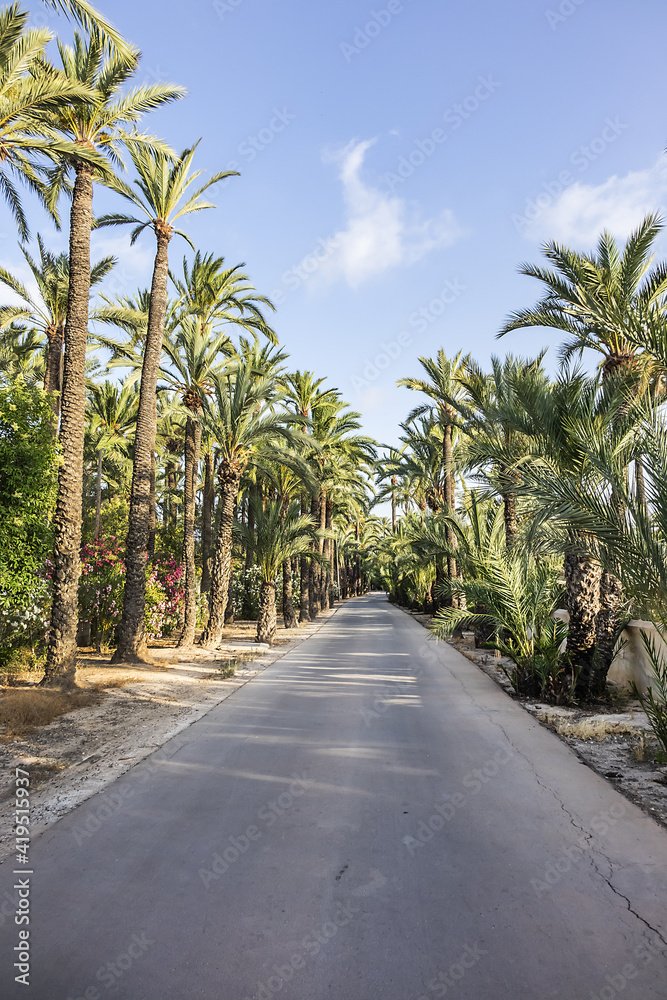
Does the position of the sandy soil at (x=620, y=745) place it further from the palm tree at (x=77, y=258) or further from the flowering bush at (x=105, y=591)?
the flowering bush at (x=105, y=591)

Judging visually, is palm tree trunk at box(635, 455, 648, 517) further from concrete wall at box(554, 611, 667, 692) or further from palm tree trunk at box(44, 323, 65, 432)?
palm tree trunk at box(44, 323, 65, 432)

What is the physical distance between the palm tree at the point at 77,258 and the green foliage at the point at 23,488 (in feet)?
1.02

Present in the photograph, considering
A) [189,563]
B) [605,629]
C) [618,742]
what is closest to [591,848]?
[618,742]

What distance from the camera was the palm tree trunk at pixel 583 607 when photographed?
9453mm

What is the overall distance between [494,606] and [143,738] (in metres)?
6.84

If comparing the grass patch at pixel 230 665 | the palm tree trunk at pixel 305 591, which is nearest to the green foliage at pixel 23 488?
the grass patch at pixel 230 665

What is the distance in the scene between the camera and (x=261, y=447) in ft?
57.9

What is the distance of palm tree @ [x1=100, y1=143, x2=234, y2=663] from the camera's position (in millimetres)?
12438

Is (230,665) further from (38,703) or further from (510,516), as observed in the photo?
(510,516)

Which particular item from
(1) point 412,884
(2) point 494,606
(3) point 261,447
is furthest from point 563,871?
(3) point 261,447

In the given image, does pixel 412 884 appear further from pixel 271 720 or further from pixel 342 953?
pixel 271 720

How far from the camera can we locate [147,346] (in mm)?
13227

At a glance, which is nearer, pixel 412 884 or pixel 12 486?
pixel 412 884

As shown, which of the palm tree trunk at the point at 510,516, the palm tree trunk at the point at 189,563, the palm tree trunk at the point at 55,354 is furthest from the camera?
the palm tree trunk at the point at 55,354
